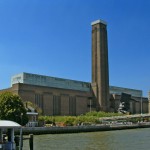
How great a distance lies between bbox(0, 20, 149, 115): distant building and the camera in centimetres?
14388

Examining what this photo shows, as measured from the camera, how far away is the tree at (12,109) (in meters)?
84.1

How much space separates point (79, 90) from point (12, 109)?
262 feet

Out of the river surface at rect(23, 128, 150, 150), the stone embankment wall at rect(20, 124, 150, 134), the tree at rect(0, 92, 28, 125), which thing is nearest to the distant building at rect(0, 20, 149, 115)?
the stone embankment wall at rect(20, 124, 150, 134)

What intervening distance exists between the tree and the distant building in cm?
4960

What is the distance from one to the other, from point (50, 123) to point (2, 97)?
36809mm

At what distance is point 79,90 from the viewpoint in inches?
6412

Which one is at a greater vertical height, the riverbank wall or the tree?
the tree

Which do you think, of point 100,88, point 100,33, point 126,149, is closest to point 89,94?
point 100,88

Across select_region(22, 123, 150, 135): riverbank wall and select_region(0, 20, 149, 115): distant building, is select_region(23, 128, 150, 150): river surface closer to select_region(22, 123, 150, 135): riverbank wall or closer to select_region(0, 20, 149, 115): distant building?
select_region(22, 123, 150, 135): riverbank wall

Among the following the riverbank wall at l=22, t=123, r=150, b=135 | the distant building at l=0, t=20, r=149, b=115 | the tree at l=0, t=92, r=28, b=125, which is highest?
the distant building at l=0, t=20, r=149, b=115

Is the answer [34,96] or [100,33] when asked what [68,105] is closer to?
[34,96]

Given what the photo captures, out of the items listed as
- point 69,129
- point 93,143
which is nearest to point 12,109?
point 69,129

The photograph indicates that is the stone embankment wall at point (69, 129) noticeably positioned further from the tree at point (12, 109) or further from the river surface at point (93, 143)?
the river surface at point (93, 143)

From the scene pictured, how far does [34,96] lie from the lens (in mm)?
140750
